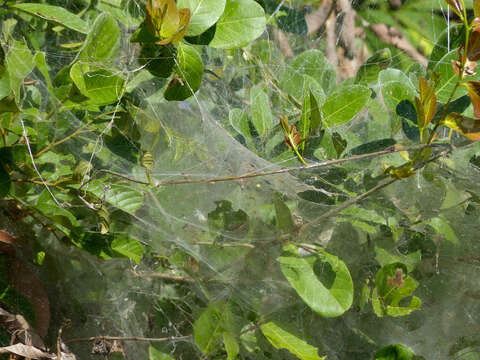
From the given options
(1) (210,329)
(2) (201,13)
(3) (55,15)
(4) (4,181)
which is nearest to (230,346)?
(1) (210,329)

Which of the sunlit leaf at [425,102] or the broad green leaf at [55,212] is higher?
the sunlit leaf at [425,102]

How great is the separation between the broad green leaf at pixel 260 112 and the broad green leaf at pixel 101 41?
281mm

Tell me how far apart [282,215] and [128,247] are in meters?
0.33

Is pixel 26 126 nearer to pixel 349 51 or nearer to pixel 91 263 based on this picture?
pixel 91 263

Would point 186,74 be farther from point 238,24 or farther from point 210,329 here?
point 210,329

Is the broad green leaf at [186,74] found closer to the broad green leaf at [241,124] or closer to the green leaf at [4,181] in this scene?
the broad green leaf at [241,124]

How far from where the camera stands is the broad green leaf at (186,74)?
33.0 inches

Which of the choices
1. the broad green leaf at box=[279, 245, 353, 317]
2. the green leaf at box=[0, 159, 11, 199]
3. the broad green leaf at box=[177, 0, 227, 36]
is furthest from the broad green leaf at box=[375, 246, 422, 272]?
the green leaf at box=[0, 159, 11, 199]

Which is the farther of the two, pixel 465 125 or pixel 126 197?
pixel 126 197

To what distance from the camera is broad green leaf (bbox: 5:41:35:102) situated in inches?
35.8

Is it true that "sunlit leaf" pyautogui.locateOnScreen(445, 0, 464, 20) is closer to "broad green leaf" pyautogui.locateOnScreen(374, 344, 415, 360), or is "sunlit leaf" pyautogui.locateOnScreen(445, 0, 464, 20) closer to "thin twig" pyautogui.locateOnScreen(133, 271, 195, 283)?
"broad green leaf" pyautogui.locateOnScreen(374, 344, 415, 360)

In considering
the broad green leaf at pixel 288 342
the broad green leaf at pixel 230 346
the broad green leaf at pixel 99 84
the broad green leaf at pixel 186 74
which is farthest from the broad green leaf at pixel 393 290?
the broad green leaf at pixel 99 84

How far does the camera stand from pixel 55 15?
950 millimetres

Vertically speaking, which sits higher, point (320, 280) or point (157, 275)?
point (320, 280)
